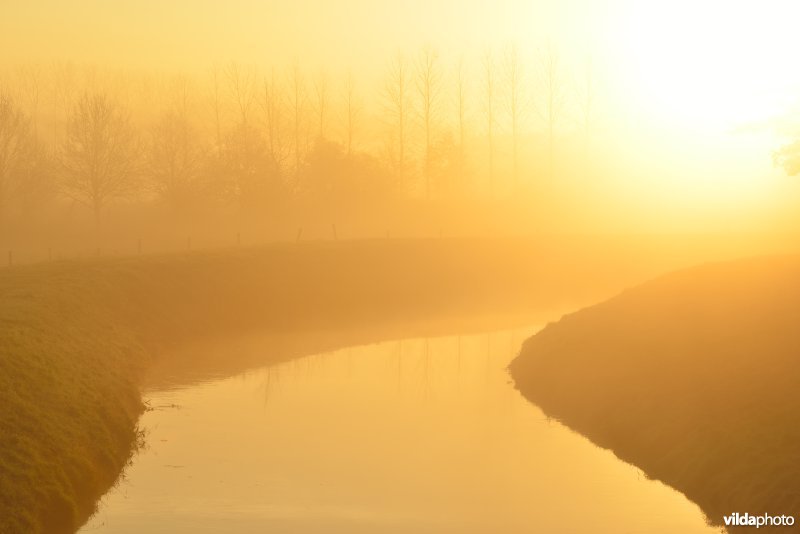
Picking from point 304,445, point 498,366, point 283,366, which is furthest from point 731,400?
point 283,366

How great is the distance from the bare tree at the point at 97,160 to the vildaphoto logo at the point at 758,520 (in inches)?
3075

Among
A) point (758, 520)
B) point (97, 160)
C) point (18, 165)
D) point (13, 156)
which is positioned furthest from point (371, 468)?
point (13, 156)

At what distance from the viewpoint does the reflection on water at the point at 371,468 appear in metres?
27.8

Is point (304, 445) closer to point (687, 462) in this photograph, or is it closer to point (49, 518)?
point (49, 518)

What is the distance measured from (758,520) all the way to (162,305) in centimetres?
4611

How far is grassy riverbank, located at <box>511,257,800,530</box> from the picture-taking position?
91.5 ft

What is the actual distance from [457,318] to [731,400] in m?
41.2

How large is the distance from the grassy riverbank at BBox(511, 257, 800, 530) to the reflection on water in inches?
49.8

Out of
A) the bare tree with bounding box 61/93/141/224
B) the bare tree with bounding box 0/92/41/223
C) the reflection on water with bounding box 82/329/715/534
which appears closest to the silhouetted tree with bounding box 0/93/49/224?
the bare tree with bounding box 0/92/41/223

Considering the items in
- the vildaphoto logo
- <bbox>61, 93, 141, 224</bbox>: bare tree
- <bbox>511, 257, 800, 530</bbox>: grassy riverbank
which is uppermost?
<bbox>61, 93, 141, 224</bbox>: bare tree

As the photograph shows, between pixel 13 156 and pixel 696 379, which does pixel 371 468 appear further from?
pixel 13 156

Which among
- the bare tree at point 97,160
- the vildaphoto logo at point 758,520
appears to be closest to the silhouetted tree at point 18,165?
the bare tree at point 97,160

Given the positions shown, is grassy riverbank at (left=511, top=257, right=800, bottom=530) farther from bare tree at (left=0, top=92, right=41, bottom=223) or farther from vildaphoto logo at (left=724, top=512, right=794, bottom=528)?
bare tree at (left=0, top=92, right=41, bottom=223)

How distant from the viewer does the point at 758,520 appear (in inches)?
974
